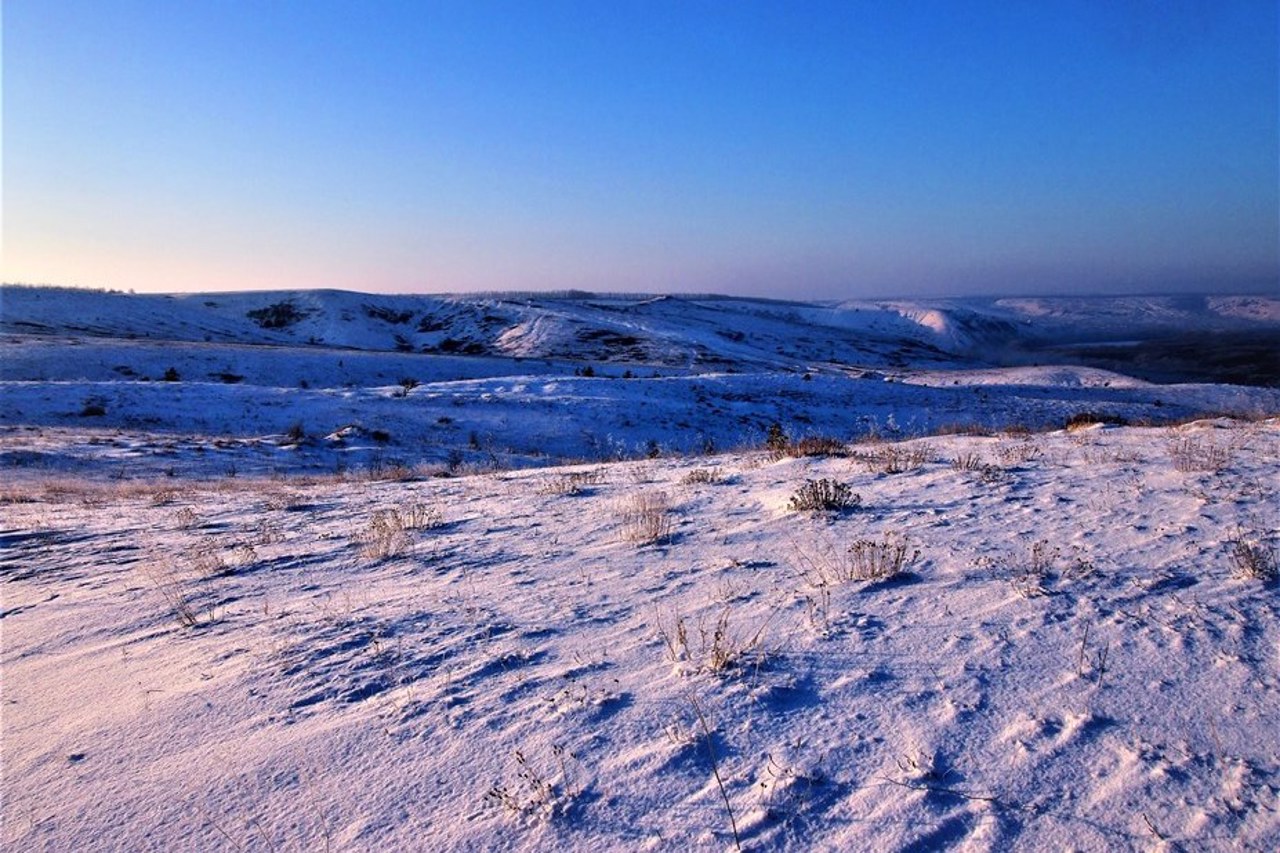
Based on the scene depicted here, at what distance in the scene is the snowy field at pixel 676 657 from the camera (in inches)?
96.3

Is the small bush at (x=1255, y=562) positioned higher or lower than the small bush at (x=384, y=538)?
higher

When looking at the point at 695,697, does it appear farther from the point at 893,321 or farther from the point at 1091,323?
the point at 1091,323

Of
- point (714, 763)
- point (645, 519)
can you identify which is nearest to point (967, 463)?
point (645, 519)

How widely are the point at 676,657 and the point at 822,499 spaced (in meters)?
3.02

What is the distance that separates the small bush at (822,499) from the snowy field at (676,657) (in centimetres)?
2

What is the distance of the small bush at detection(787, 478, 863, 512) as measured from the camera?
6039 mm

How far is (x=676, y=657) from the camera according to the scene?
3.46 metres

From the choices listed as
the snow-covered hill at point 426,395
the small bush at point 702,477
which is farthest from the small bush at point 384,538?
the snow-covered hill at point 426,395

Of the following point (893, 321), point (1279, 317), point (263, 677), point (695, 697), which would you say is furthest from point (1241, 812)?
point (1279, 317)

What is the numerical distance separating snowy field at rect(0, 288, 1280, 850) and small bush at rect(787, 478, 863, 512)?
0.02 meters

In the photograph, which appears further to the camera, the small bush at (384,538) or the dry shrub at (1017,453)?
the dry shrub at (1017,453)

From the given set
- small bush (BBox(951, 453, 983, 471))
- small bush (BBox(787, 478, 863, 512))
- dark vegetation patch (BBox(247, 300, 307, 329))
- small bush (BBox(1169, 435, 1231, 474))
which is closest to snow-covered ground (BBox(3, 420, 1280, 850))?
small bush (BBox(787, 478, 863, 512))

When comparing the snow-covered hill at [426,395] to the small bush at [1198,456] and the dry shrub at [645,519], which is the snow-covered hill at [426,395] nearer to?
the small bush at [1198,456]

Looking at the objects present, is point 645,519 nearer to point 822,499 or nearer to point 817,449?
point 822,499
